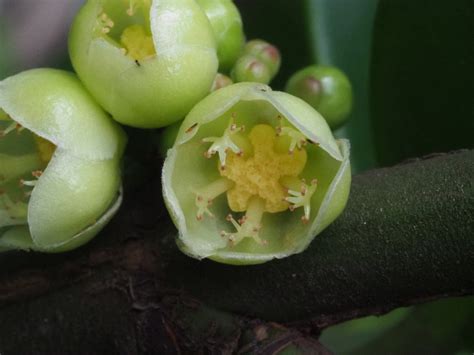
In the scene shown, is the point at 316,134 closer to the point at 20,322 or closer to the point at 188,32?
the point at 188,32

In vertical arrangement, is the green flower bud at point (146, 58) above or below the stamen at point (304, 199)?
above

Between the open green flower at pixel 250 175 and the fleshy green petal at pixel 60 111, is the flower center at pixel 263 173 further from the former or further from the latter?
the fleshy green petal at pixel 60 111

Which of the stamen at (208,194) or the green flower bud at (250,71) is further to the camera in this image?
the green flower bud at (250,71)

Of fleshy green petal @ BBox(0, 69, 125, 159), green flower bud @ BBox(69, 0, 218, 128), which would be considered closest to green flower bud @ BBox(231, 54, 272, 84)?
green flower bud @ BBox(69, 0, 218, 128)

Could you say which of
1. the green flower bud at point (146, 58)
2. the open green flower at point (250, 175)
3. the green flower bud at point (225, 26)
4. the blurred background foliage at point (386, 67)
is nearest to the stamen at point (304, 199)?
the open green flower at point (250, 175)

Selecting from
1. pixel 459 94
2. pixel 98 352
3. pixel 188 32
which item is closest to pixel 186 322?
pixel 98 352

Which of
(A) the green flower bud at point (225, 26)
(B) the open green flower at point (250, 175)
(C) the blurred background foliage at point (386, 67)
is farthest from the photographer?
(C) the blurred background foliage at point (386, 67)

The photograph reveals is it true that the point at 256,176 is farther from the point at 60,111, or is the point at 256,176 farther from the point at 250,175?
the point at 60,111
